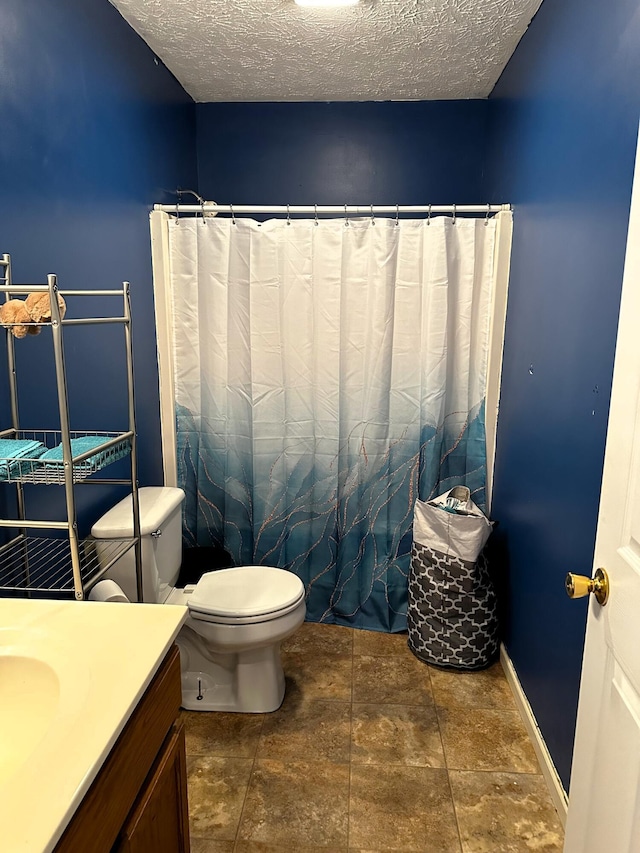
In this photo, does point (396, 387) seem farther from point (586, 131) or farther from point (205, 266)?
point (586, 131)

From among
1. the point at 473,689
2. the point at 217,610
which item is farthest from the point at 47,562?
the point at 473,689

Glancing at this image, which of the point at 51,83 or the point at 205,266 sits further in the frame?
the point at 205,266

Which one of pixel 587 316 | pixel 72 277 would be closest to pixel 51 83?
pixel 72 277

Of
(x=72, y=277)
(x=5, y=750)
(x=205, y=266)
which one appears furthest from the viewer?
(x=205, y=266)

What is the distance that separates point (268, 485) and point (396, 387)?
696mm

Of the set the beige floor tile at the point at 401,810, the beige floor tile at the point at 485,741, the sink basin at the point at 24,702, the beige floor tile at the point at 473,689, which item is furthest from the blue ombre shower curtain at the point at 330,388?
the sink basin at the point at 24,702

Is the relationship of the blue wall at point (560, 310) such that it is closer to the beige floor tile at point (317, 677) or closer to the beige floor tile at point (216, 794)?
the beige floor tile at point (317, 677)

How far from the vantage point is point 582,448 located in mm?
1499

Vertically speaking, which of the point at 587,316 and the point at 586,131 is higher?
the point at 586,131

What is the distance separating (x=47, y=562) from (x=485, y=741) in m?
1.47

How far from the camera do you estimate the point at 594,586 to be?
1.06 metres

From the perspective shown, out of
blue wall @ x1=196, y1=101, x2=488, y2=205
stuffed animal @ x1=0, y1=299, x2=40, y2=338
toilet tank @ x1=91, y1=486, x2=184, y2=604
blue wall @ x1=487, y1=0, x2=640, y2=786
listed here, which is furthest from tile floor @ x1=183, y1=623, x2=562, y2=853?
blue wall @ x1=196, y1=101, x2=488, y2=205

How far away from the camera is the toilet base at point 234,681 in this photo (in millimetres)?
2061

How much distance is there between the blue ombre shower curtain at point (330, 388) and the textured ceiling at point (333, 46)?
633 mm
